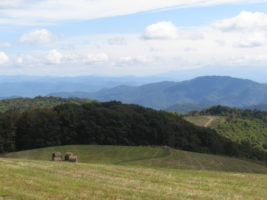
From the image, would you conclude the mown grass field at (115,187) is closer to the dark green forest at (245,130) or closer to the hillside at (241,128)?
the hillside at (241,128)

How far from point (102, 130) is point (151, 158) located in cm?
4499

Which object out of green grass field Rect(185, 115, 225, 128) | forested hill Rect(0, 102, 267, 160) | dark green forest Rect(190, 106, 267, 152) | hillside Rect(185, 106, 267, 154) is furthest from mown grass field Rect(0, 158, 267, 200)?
green grass field Rect(185, 115, 225, 128)

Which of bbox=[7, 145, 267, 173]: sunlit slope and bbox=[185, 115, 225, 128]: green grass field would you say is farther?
bbox=[185, 115, 225, 128]: green grass field

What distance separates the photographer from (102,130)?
87562mm

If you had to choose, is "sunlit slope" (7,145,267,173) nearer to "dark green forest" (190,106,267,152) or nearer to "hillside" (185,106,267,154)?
"hillside" (185,106,267,154)

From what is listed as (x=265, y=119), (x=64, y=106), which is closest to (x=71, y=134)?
(x=64, y=106)

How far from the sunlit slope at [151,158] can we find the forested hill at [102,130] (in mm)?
30194

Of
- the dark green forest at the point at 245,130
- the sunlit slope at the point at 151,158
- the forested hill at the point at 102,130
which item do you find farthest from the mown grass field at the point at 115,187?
the dark green forest at the point at 245,130

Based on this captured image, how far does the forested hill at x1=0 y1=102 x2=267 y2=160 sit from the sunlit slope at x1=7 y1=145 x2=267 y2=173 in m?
30.2

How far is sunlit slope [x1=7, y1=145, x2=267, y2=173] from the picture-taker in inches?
1613

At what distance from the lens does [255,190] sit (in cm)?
1708

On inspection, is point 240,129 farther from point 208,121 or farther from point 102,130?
point 102,130

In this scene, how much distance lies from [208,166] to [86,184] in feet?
95.5

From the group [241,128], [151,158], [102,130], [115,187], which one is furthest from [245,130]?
[115,187]
